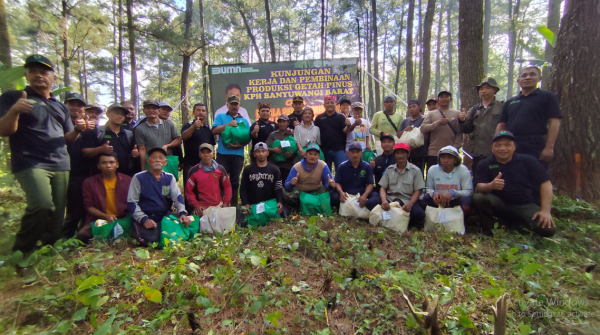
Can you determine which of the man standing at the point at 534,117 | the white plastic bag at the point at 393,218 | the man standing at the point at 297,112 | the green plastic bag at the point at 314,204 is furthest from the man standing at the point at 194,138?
the man standing at the point at 534,117

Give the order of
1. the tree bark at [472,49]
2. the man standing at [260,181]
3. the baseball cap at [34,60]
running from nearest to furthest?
1. the baseball cap at [34,60]
2. the man standing at [260,181]
3. the tree bark at [472,49]

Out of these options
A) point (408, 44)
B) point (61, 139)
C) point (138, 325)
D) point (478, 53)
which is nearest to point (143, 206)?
point (61, 139)

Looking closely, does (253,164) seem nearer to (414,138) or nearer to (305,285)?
(305,285)

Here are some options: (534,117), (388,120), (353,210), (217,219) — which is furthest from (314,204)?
(534,117)

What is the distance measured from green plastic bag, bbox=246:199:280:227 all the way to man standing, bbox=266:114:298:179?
0.99 meters

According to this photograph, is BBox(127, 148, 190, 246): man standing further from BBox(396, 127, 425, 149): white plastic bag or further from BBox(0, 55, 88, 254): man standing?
BBox(396, 127, 425, 149): white plastic bag

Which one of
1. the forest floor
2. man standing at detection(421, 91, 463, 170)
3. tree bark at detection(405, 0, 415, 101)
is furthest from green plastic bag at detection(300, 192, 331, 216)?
tree bark at detection(405, 0, 415, 101)

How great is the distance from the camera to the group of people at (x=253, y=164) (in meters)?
3.09

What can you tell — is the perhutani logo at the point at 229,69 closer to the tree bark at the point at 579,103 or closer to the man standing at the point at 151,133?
the man standing at the point at 151,133

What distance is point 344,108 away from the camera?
5.95 m

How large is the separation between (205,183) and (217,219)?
0.67 meters

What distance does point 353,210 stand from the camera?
176 inches

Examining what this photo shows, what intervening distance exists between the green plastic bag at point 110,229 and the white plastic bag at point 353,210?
3054mm

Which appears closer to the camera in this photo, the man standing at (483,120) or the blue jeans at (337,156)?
the man standing at (483,120)
